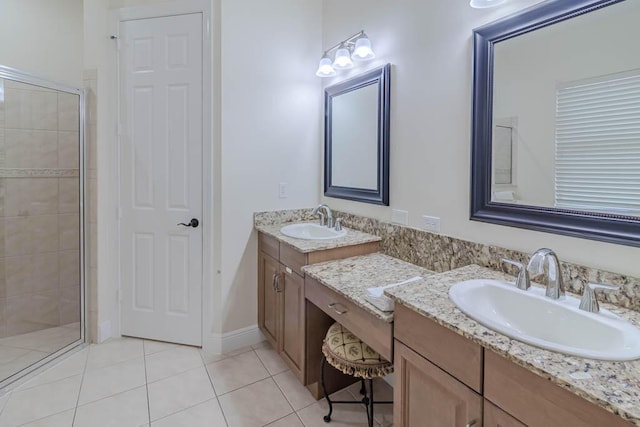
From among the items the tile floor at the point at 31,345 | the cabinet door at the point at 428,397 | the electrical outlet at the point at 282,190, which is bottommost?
the tile floor at the point at 31,345

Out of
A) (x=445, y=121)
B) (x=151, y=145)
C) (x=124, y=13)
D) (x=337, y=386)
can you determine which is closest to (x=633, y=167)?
(x=445, y=121)

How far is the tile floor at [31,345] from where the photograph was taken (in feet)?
7.16

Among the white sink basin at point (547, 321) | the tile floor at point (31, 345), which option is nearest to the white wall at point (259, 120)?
the tile floor at point (31, 345)

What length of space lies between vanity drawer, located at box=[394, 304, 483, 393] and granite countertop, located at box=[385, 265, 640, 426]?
0.03 metres

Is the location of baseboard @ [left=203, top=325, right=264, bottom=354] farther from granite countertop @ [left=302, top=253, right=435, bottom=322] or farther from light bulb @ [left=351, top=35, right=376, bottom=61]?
light bulb @ [left=351, top=35, right=376, bottom=61]

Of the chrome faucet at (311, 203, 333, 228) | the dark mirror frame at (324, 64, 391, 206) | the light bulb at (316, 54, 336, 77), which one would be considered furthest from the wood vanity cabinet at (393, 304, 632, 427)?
A: the light bulb at (316, 54, 336, 77)

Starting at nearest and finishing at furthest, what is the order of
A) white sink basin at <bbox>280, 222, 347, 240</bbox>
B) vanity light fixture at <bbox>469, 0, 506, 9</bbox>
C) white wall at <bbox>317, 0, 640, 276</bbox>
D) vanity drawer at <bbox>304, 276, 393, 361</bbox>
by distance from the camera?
vanity drawer at <bbox>304, 276, 393, 361</bbox>
vanity light fixture at <bbox>469, 0, 506, 9</bbox>
white wall at <bbox>317, 0, 640, 276</bbox>
white sink basin at <bbox>280, 222, 347, 240</bbox>

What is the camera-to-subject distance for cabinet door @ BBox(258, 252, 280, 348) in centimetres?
225

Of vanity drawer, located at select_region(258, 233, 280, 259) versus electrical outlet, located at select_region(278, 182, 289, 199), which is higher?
electrical outlet, located at select_region(278, 182, 289, 199)

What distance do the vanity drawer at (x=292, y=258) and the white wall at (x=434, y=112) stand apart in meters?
0.60

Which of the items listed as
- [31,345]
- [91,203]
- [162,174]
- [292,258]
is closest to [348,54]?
[292,258]

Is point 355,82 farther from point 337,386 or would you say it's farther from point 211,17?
point 337,386

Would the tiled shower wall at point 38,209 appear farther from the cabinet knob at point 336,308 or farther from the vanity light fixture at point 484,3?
the vanity light fixture at point 484,3

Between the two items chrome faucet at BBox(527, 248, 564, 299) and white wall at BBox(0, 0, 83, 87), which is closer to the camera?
chrome faucet at BBox(527, 248, 564, 299)
